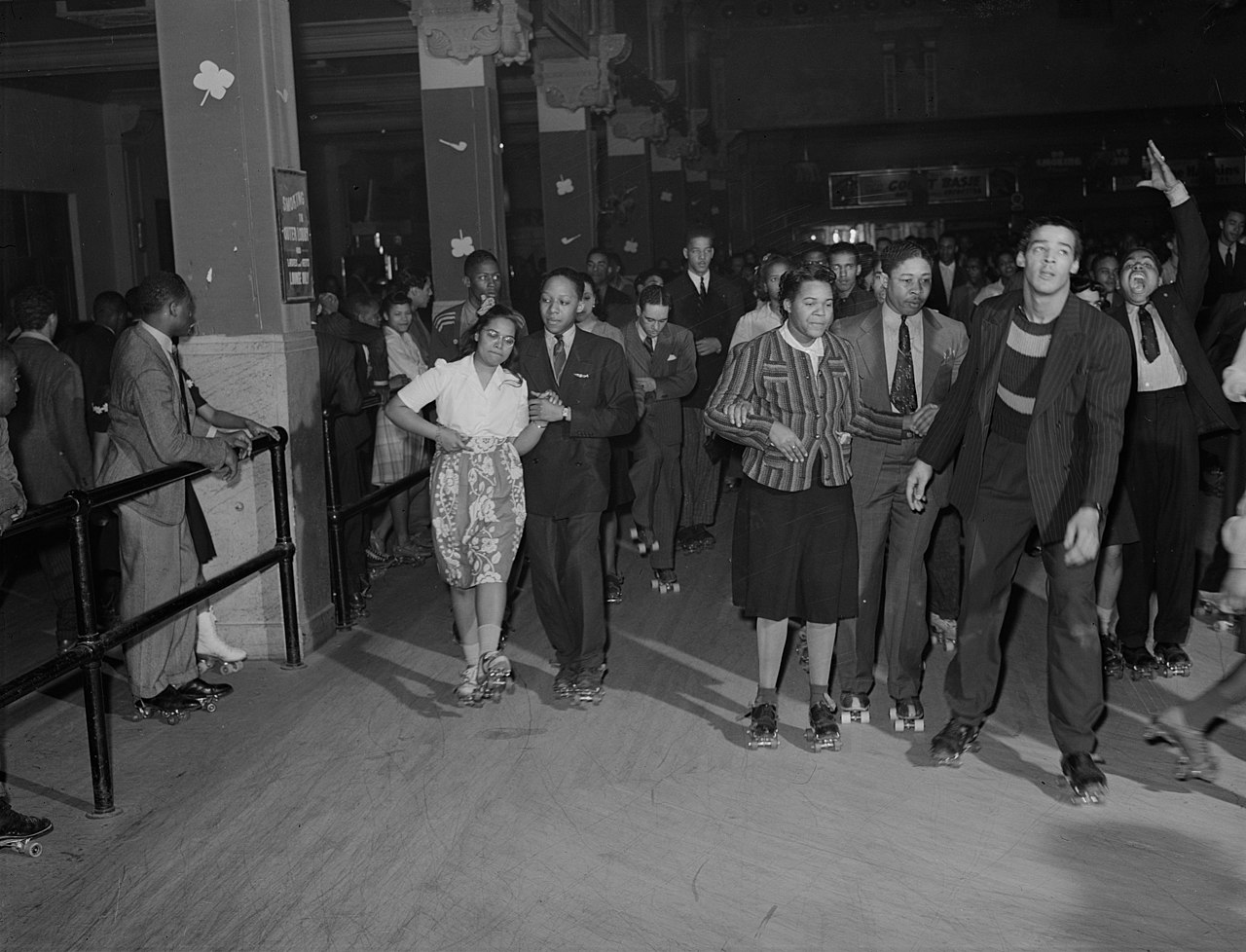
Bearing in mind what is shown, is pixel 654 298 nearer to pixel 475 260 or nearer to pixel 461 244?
pixel 475 260

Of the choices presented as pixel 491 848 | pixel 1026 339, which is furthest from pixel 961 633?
pixel 491 848

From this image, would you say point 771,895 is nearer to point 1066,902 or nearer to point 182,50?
point 1066,902

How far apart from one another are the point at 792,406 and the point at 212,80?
9.86 feet

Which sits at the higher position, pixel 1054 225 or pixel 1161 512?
pixel 1054 225

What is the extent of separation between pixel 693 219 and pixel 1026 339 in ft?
64.1

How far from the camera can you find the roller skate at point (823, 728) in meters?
4.88

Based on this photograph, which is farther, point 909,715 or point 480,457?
point 480,457

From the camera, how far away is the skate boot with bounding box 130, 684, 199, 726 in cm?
543

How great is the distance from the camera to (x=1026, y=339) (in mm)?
Result: 4422

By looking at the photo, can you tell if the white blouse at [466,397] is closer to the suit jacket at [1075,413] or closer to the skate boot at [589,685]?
the skate boot at [589,685]

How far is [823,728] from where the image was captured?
4.89m

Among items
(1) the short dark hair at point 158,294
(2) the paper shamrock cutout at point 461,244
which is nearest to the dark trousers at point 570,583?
(1) the short dark hair at point 158,294

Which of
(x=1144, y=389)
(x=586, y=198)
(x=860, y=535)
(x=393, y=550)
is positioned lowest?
(x=393, y=550)

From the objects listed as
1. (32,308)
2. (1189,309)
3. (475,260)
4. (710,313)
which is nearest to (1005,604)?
(1189,309)
